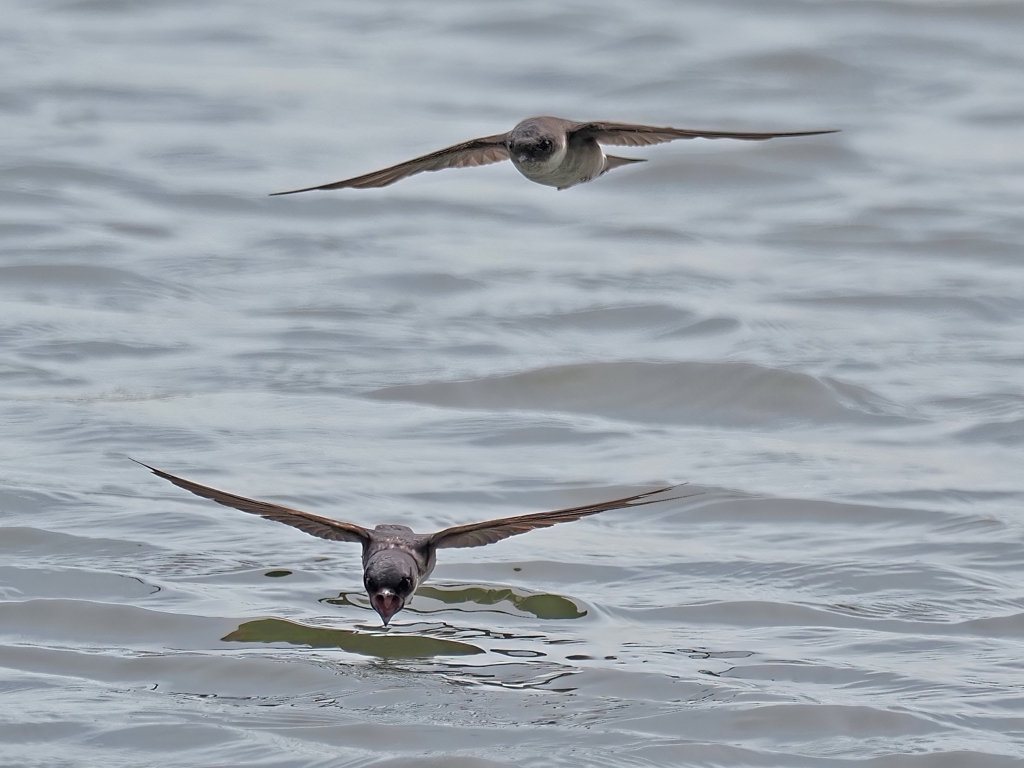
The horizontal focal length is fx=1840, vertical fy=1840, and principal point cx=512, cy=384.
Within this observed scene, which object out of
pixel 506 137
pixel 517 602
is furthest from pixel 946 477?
pixel 506 137

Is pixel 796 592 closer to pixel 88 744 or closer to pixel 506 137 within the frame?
pixel 506 137

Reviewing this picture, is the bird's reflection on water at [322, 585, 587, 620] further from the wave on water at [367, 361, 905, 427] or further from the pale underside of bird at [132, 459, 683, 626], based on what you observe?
the wave on water at [367, 361, 905, 427]

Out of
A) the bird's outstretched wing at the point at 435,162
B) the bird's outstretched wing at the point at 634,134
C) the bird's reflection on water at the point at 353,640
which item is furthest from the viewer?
the bird's reflection on water at the point at 353,640

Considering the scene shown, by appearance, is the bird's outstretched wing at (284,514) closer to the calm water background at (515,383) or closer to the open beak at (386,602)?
the open beak at (386,602)

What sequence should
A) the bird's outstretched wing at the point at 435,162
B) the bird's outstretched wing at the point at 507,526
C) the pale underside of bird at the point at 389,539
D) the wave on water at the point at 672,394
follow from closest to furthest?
the bird's outstretched wing at the point at 507,526, the pale underside of bird at the point at 389,539, the bird's outstretched wing at the point at 435,162, the wave on water at the point at 672,394

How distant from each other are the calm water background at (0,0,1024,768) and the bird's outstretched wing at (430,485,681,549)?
662mm

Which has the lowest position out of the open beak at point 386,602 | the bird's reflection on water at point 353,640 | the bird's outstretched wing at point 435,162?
the bird's reflection on water at point 353,640

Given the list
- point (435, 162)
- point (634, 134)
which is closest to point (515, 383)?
point (435, 162)

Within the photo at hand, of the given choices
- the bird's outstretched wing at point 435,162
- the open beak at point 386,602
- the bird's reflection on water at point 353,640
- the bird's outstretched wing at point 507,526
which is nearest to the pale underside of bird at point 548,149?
the bird's outstretched wing at point 435,162

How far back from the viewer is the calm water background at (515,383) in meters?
6.75

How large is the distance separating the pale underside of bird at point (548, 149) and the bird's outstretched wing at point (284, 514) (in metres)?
1.06

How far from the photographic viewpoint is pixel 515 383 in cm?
1110

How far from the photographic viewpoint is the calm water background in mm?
6750

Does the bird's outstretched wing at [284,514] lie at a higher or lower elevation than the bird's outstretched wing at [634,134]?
lower
